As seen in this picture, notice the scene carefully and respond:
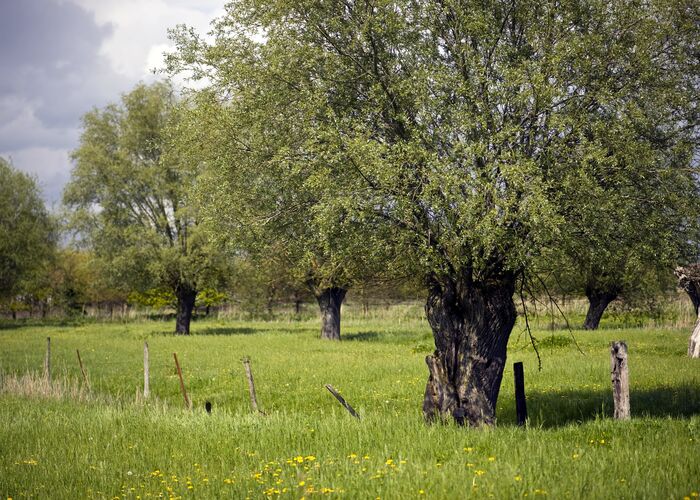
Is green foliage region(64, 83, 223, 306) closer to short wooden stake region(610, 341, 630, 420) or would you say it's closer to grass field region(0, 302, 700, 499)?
grass field region(0, 302, 700, 499)

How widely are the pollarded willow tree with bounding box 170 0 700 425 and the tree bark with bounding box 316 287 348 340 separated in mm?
28432

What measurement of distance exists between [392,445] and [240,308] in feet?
250

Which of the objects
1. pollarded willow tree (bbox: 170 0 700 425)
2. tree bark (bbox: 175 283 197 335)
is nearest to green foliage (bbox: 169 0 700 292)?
pollarded willow tree (bbox: 170 0 700 425)

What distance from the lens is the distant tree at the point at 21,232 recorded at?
198 ft

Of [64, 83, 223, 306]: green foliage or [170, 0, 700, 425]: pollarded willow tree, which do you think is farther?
[64, 83, 223, 306]: green foliage

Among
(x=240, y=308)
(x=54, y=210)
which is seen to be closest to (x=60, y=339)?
(x=54, y=210)

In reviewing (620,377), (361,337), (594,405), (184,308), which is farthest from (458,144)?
(184,308)

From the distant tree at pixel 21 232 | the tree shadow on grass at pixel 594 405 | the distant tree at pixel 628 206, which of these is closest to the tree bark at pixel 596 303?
the tree shadow on grass at pixel 594 405

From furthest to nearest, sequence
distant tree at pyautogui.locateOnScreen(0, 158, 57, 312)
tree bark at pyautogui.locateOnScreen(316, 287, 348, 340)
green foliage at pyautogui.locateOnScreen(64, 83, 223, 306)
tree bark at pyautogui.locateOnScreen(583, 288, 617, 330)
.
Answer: distant tree at pyautogui.locateOnScreen(0, 158, 57, 312) → tree bark at pyautogui.locateOnScreen(583, 288, 617, 330) → green foliage at pyautogui.locateOnScreen(64, 83, 223, 306) → tree bark at pyautogui.locateOnScreen(316, 287, 348, 340)

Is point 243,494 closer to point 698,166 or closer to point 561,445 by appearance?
point 561,445

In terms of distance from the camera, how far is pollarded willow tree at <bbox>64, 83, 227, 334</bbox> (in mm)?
49375

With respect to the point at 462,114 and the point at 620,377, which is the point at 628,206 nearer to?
the point at 620,377

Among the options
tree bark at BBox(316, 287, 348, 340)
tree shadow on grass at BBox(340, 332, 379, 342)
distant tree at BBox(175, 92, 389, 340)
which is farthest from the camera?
tree bark at BBox(316, 287, 348, 340)

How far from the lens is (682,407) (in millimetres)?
16688
